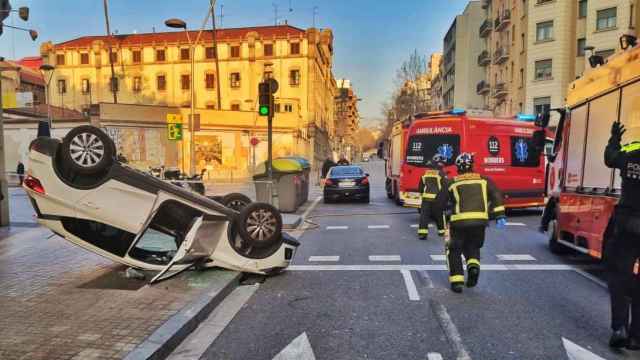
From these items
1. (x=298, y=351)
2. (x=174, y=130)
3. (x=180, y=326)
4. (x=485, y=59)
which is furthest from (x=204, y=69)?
(x=298, y=351)

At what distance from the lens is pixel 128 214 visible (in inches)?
219

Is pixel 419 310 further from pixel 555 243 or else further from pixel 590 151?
pixel 555 243

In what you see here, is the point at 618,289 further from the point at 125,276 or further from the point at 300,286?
the point at 125,276

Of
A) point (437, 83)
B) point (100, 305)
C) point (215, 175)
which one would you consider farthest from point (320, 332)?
point (437, 83)

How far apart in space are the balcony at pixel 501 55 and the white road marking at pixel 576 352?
4761 centimetres

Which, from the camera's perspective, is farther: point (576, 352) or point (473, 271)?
point (473, 271)

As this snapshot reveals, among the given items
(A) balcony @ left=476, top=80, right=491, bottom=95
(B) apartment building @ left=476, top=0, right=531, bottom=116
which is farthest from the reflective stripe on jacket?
(A) balcony @ left=476, top=80, right=491, bottom=95

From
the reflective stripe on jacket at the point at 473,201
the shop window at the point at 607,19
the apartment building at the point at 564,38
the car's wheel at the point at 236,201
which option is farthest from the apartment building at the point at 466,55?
the car's wheel at the point at 236,201

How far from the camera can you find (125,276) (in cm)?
638

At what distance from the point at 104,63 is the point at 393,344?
6966 centimetres

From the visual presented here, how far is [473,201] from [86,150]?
4500 mm

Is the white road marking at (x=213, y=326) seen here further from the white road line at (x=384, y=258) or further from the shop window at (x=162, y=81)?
the shop window at (x=162, y=81)

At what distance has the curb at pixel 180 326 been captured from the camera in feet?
12.8

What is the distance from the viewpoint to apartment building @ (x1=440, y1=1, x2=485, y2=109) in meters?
66.5
